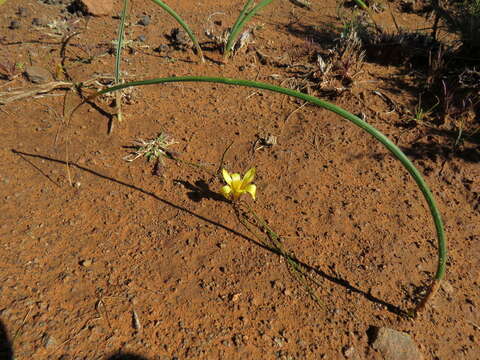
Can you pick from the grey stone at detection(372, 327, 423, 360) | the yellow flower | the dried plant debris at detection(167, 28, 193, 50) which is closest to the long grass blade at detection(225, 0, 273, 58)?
the dried plant debris at detection(167, 28, 193, 50)

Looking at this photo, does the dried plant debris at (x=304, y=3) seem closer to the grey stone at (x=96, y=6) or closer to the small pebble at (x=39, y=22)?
the grey stone at (x=96, y=6)

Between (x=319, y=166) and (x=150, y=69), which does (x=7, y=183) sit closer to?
(x=150, y=69)

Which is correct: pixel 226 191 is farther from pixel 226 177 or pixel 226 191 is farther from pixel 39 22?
pixel 39 22

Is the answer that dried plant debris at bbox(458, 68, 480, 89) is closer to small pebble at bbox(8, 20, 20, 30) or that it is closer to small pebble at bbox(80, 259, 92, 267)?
small pebble at bbox(80, 259, 92, 267)

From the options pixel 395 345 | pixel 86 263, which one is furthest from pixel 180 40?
pixel 395 345

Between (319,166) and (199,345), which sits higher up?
(319,166)

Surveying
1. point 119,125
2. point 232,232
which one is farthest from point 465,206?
point 119,125

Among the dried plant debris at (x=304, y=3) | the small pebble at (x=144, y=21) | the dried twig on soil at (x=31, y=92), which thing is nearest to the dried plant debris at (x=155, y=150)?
the dried twig on soil at (x=31, y=92)
